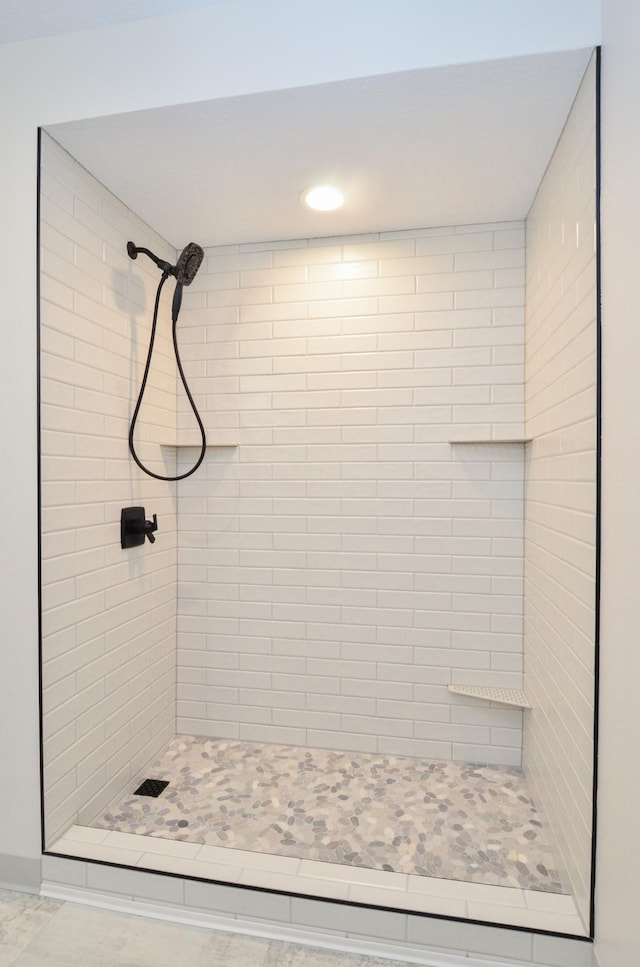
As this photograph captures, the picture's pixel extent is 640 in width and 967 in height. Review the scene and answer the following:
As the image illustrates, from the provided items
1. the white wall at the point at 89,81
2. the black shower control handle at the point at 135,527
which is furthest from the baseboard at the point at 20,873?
the black shower control handle at the point at 135,527

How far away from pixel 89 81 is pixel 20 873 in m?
2.25

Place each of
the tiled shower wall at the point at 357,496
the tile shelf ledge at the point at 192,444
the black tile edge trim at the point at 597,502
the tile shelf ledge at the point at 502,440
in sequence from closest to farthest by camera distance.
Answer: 1. the black tile edge trim at the point at 597,502
2. the tile shelf ledge at the point at 502,440
3. the tiled shower wall at the point at 357,496
4. the tile shelf ledge at the point at 192,444

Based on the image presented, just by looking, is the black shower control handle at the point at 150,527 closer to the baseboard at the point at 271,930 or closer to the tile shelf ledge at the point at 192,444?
the tile shelf ledge at the point at 192,444

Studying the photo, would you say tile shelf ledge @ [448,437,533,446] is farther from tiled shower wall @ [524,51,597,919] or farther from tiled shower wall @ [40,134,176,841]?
tiled shower wall @ [40,134,176,841]

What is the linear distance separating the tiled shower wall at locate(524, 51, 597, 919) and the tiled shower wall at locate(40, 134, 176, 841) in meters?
1.44

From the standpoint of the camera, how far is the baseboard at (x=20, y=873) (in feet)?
4.93

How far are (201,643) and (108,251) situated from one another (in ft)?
5.19

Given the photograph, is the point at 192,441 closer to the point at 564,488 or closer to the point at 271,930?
A: the point at 564,488

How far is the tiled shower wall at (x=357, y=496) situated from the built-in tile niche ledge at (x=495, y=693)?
0.10 feet

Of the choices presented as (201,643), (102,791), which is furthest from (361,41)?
(102,791)

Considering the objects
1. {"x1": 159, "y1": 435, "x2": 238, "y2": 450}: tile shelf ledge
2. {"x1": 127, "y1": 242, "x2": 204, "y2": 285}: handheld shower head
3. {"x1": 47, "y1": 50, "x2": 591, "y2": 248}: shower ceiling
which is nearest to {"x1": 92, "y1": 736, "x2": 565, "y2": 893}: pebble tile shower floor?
{"x1": 159, "y1": 435, "x2": 238, "y2": 450}: tile shelf ledge

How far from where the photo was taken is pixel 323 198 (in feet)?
6.04

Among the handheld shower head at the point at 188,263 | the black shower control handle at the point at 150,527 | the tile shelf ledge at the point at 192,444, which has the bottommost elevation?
the black shower control handle at the point at 150,527

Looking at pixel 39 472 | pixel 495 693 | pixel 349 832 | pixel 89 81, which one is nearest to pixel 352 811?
pixel 349 832
